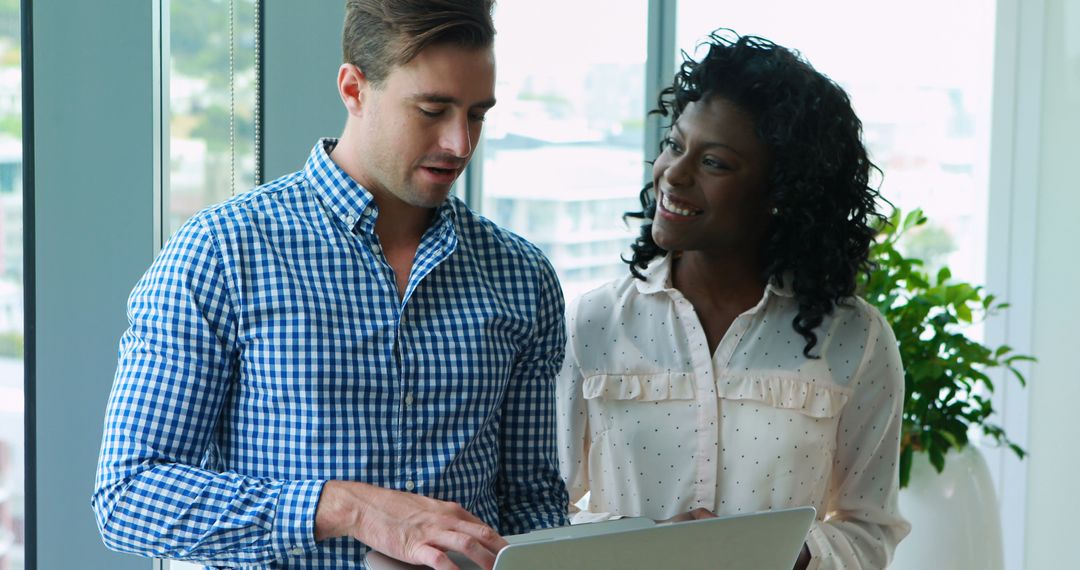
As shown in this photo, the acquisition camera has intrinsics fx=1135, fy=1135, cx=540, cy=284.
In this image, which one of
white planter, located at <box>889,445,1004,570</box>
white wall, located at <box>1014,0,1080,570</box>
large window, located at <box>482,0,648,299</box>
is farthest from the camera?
white wall, located at <box>1014,0,1080,570</box>

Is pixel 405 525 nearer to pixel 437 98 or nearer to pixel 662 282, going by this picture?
pixel 437 98

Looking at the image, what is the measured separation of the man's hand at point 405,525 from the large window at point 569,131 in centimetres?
190

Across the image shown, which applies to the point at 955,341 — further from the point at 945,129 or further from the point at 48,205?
the point at 48,205

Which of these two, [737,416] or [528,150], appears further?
[528,150]

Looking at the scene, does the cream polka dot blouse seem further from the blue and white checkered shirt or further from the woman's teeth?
the blue and white checkered shirt

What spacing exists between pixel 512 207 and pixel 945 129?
1671 millimetres

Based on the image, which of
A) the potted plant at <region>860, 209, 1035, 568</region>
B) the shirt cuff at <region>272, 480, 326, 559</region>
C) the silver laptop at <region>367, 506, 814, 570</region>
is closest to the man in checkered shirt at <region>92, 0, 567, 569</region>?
the shirt cuff at <region>272, 480, 326, 559</region>

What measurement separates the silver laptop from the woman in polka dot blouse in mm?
555

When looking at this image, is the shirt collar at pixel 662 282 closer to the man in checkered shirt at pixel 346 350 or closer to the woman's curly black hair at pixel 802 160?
the woman's curly black hair at pixel 802 160

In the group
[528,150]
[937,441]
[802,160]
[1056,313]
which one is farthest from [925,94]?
[802,160]

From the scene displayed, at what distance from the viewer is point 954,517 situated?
246 centimetres

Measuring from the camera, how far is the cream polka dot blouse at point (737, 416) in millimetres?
1660

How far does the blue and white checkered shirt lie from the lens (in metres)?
1.14

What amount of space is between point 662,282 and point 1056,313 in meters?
2.25
